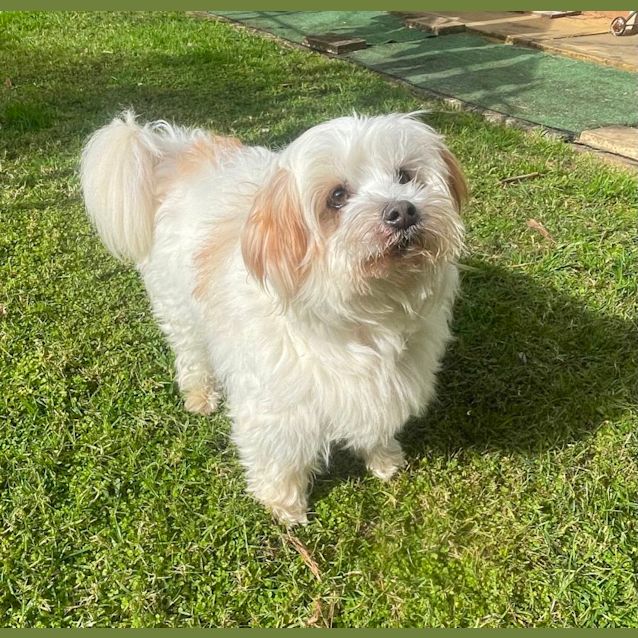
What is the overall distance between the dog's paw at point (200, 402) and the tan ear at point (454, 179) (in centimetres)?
149

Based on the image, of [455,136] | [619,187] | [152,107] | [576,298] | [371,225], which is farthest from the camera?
[152,107]

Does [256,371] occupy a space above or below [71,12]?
below

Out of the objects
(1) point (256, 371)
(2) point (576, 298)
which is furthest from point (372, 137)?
(2) point (576, 298)

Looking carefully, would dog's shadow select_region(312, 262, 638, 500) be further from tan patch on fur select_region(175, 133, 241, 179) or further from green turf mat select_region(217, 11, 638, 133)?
green turf mat select_region(217, 11, 638, 133)

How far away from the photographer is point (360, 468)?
2.74 m

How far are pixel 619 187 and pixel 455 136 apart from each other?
1372mm

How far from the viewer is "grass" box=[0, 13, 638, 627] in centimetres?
227

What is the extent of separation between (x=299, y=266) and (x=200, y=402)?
1.36 meters

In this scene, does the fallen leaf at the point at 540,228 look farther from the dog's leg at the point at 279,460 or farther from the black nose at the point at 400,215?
the black nose at the point at 400,215

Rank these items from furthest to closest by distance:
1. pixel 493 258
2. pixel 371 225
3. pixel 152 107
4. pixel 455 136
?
pixel 152 107, pixel 455 136, pixel 493 258, pixel 371 225

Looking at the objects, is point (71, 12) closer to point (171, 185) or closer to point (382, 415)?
point (171, 185)

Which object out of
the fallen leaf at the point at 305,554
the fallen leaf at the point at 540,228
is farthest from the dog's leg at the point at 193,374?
the fallen leaf at the point at 540,228

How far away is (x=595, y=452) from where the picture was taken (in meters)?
2.71

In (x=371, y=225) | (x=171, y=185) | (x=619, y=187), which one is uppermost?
(x=371, y=225)
